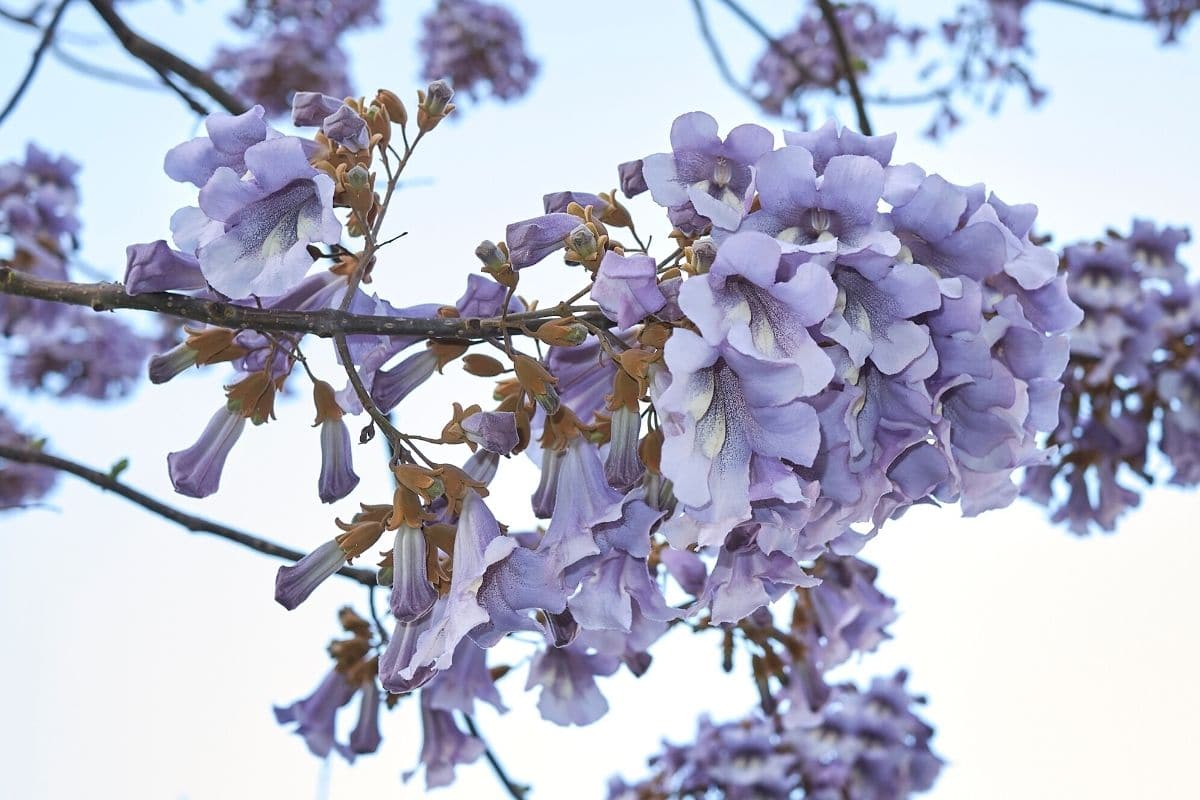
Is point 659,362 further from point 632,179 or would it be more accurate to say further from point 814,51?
point 814,51

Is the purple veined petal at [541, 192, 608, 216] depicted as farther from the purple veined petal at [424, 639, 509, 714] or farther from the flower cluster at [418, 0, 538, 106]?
the flower cluster at [418, 0, 538, 106]

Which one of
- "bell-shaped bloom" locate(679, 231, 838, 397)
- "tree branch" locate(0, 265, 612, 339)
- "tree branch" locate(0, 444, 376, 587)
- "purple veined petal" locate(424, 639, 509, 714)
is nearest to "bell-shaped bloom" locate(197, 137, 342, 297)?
"tree branch" locate(0, 265, 612, 339)

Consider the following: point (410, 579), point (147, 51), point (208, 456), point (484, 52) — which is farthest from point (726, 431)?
point (484, 52)

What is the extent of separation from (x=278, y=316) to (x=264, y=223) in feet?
0.52

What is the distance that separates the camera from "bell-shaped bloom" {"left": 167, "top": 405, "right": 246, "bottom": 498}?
221 cm

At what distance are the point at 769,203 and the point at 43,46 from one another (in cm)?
356

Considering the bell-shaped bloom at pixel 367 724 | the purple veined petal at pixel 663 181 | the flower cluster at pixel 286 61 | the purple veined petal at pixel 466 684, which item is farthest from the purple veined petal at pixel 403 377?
the flower cluster at pixel 286 61

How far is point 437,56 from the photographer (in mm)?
10797

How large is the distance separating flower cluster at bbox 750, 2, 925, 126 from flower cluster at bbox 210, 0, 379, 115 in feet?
12.6

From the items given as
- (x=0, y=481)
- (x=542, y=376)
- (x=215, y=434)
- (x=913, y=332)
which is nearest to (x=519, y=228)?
(x=542, y=376)

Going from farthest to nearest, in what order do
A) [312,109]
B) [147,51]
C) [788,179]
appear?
[147,51] < [312,109] < [788,179]

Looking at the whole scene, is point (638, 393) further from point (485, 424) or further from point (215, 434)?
point (215, 434)

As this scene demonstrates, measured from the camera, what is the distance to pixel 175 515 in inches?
117

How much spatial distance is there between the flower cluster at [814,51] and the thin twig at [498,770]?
523cm
